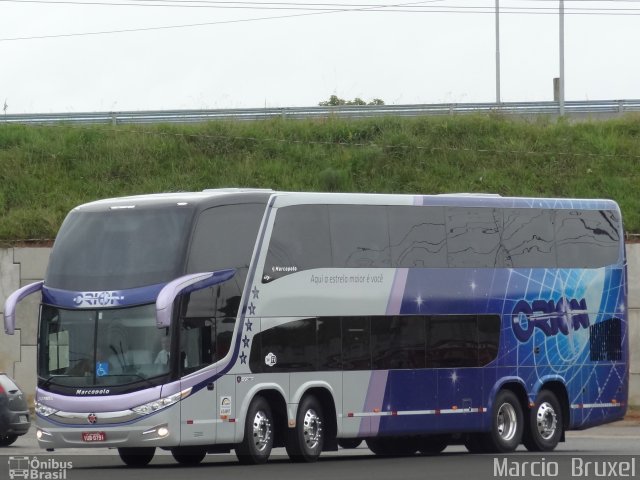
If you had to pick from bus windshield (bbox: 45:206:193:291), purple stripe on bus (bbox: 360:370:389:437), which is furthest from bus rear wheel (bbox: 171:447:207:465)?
bus windshield (bbox: 45:206:193:291)

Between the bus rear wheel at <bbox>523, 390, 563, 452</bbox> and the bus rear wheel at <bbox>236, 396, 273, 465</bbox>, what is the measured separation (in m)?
5.69

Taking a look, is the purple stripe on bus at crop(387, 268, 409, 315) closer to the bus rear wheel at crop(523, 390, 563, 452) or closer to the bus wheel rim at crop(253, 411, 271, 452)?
the bus wheel rim at crop(253, 411, 271, 452)

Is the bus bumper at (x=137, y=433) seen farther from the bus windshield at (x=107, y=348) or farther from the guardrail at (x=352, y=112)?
the guardrail at (x=352, y=112)

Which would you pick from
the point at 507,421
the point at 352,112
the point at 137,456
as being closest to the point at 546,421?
the point at 507,421

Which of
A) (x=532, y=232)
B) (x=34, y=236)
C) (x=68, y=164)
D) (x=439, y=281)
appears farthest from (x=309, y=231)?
(x=68, y=164)

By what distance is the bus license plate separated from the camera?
20.6 metres

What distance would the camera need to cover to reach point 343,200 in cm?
2336

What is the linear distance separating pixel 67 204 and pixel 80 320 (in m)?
18.5

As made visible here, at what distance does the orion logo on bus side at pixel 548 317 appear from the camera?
2552 centimetres

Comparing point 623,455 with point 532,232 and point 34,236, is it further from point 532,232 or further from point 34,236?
point 34,236

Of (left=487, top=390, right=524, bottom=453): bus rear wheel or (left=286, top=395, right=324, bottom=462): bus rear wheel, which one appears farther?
(left=487, top=390, right=524, bottom=453): bus rear wheel

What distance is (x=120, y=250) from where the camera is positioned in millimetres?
21406

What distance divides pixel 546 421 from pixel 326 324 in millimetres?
5192

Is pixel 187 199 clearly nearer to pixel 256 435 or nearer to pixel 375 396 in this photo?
pixel 256 435
